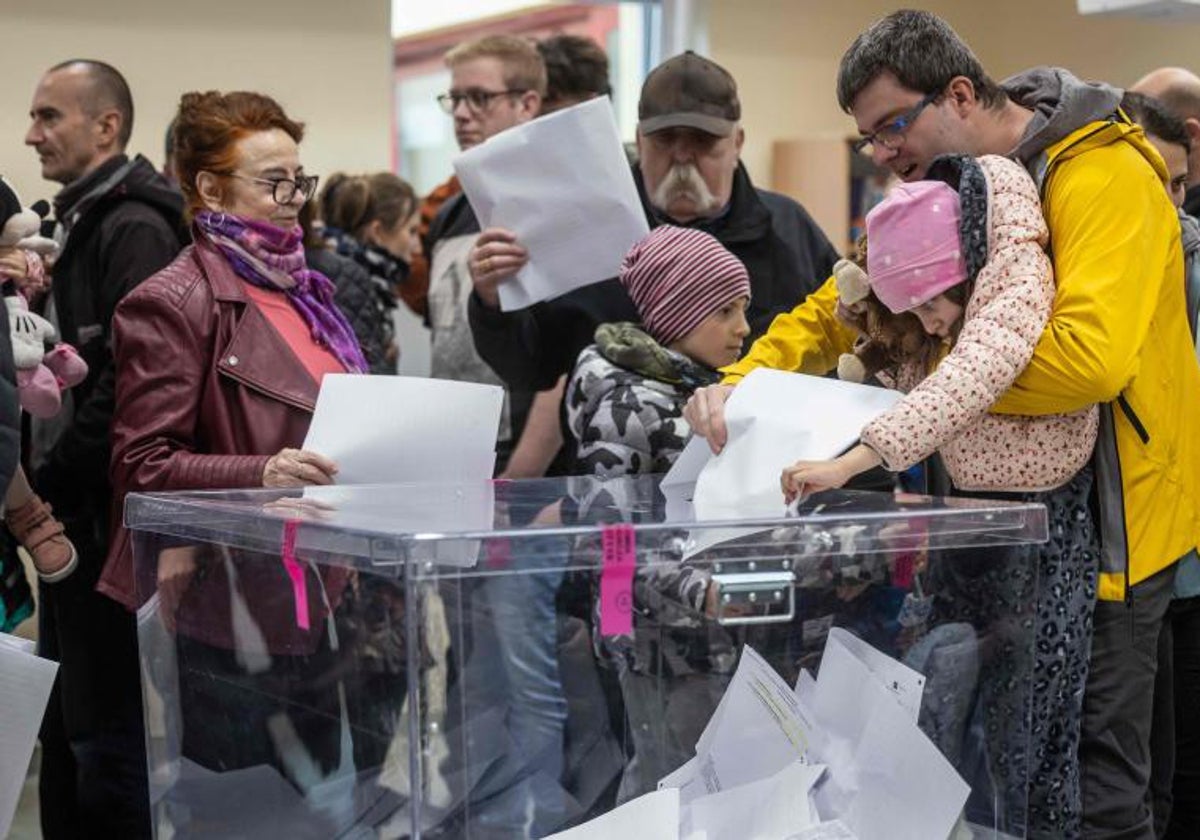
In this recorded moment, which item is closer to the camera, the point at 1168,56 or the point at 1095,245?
the point at 1095,245

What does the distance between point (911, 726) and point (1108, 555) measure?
1.56ft

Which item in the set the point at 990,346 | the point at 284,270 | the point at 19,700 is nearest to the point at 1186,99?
the point at 990,346

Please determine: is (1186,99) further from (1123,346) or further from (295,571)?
(295,571)

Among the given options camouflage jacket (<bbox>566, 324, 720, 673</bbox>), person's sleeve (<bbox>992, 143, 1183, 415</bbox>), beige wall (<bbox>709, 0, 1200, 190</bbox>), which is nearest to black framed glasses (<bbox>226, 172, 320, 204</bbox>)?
camouflage jacket (<bbox>566, 324, 720, 673</bbox>)

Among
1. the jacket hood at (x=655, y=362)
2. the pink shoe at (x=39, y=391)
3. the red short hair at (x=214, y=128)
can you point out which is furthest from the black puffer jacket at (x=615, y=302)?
the pink shoe at (x=39, y=391)

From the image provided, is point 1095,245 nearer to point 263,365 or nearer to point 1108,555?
point 1108,555

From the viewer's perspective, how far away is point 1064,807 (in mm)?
2062

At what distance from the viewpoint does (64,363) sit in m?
2.72

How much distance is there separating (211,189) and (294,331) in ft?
0.91

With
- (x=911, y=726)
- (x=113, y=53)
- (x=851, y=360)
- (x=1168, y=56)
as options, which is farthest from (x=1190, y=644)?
(x=1168, y=56)

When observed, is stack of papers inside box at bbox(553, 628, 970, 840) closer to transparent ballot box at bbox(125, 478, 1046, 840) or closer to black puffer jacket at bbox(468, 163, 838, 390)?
transparent ballot box at bbox(125, 478, 1046, 840)

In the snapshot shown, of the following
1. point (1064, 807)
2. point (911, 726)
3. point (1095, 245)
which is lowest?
point (1064, 807)

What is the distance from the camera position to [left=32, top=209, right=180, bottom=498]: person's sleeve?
289 centimetres

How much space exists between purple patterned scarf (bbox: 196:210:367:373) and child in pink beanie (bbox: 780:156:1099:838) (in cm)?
98
